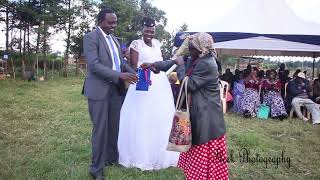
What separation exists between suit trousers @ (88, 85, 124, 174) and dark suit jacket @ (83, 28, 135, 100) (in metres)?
0.10

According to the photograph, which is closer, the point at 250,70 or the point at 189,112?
the point at 189,112

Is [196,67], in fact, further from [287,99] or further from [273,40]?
[287,99]

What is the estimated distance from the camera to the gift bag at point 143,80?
4.25m

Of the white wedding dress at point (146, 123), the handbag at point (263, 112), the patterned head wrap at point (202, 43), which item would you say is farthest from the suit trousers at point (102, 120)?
the handbag at point (263, 112)

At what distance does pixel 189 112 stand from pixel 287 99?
278 inches

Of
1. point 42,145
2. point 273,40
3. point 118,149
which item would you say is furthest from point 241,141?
point 273,40

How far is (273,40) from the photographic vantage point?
9.10 meters

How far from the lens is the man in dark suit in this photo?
3811 mm

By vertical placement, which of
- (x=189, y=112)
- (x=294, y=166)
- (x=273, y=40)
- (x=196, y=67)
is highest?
(x=273, y=40)

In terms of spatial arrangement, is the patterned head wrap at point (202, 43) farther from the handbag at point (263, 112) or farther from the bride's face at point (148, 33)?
the handbag at point (263, 112)

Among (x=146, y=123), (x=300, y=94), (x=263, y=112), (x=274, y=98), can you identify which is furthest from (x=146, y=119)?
(x=300, y=94)

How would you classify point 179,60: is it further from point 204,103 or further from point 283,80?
point 283,80

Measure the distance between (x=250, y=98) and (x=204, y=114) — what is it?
6.43 meters

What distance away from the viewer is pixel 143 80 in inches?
168
